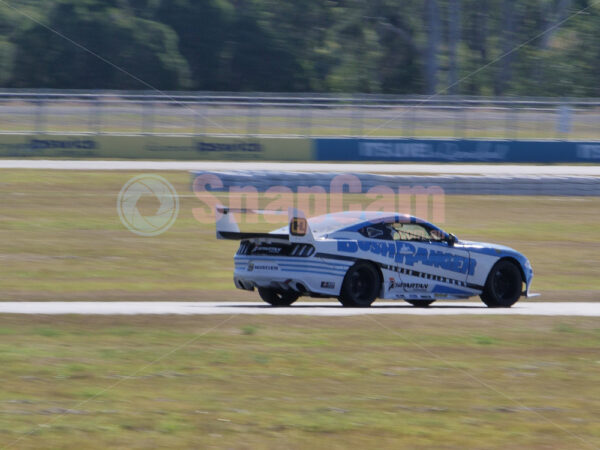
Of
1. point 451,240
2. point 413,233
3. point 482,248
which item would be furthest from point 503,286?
point 413,233

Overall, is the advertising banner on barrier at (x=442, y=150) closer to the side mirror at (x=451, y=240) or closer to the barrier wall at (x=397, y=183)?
the barrier wall at (x=397, y=183)

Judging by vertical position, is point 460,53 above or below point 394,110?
above

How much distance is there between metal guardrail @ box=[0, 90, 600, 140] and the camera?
30.6 meters

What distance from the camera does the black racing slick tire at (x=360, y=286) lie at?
11750mm

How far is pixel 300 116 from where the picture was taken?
3180 cm

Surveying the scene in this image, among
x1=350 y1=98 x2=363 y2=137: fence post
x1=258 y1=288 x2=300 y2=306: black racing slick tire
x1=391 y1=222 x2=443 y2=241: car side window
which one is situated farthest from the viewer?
x1=350 y1=98 x2=363 y2=137: fence post

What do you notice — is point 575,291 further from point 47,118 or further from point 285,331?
point 47,118

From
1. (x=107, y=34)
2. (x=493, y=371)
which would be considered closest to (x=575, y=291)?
(x=493, y=371)

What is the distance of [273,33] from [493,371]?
53.0 m

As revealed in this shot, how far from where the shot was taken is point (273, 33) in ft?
196

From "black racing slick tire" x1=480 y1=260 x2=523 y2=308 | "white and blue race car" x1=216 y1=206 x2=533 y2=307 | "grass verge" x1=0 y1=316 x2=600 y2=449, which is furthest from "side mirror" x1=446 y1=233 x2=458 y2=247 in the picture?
"grass verge" x1=0 y1=316 x2=600 y2=449

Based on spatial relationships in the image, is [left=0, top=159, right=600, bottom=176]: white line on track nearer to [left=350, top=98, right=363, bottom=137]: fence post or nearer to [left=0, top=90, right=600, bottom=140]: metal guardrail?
[left=0, top=90, right=600, bottom=140]: metal guardrail

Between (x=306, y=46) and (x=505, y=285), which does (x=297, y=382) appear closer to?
(x=505, y=285)

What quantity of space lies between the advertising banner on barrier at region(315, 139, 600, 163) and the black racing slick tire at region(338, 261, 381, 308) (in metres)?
18.7
